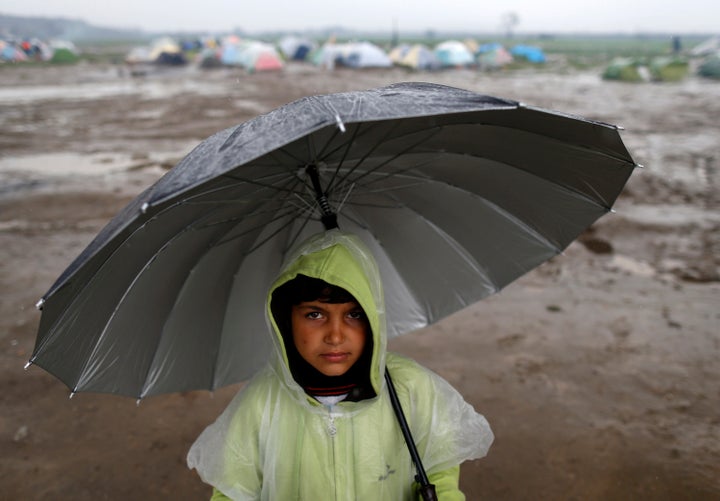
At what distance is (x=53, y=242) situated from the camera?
6254mm

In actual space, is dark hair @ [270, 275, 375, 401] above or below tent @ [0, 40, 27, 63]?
below

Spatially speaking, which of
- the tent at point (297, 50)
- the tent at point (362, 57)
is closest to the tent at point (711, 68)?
the tent at point (362, 57)

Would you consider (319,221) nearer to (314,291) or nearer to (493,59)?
(314,291)

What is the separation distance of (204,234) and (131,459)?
1919 millimetres

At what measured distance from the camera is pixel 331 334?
4.81ft

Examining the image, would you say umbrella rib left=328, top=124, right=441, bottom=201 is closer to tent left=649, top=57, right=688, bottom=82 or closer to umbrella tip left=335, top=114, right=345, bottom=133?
umbrella tip left=335, top=114, right=345, bottom=133

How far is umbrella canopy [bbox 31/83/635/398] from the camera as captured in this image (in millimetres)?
1271

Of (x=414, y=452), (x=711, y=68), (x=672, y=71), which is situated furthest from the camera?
(x=711, y=68)

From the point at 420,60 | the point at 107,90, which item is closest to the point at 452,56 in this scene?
the point at 420,60

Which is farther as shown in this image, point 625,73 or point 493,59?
point 493,59

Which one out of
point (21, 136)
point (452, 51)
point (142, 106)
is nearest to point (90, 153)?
point (21, 136)

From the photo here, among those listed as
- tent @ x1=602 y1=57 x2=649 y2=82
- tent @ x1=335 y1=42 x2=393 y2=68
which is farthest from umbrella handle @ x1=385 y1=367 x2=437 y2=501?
tent @ x1=335 y1=42 x2=393 y2=68

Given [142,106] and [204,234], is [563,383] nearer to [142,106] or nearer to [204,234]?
[204,234]

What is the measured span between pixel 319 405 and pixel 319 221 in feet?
2.09
